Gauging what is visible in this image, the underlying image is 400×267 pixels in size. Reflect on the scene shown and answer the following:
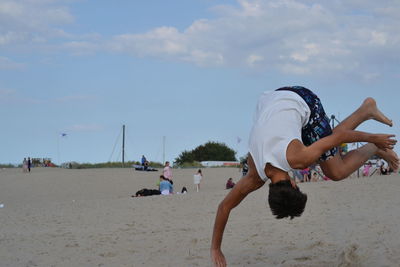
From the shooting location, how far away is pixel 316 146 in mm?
5754

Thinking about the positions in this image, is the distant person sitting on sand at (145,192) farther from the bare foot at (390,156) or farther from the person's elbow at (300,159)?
the person's elbow at (300,159)

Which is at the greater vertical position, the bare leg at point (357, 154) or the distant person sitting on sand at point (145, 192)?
the bare leg at point (357, 154)

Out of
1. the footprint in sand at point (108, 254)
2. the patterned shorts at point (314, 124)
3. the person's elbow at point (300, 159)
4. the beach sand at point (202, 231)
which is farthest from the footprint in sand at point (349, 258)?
the footprint in sand at point (108, 254)

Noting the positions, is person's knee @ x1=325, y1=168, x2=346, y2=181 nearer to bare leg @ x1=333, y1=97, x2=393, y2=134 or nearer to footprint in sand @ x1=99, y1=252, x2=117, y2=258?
bare leg @ x1=333, y1=97, x2=393, y2=134

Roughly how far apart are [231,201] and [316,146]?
125 cm

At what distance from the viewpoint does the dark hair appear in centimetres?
562

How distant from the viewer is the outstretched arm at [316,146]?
569 centimetres

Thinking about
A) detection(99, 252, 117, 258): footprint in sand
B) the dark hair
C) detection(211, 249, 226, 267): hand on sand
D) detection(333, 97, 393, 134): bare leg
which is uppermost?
detection(333, 97, 393, 134): bare leg

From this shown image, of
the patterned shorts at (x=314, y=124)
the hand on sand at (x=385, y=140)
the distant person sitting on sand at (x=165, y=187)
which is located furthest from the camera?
the distant person sitting on sand at (x=165, y=187)

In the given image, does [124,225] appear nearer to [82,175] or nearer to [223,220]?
[223,220]

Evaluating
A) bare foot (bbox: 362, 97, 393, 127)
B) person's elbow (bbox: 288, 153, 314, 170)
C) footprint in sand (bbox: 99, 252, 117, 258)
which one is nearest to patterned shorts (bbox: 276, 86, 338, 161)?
bare foot (bbox: 362, 97, 393, 127)

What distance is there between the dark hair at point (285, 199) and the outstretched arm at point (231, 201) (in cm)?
59

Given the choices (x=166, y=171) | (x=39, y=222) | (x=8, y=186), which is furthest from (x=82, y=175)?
(x=39, y=222)

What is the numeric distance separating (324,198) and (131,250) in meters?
5.65
